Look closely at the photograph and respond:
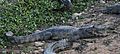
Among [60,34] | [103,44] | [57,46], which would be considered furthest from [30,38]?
[103,44]

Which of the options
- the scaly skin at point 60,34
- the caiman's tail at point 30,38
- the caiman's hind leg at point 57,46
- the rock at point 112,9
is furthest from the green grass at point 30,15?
the caiman's hind leg at point 57,46

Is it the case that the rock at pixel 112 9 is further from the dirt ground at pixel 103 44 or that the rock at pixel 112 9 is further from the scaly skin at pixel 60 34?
the scaly skin at pixel 60 34

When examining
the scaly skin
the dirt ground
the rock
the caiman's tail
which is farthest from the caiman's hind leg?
the rock

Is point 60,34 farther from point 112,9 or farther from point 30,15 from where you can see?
point 112,9

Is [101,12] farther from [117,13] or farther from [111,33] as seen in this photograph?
[111,33]

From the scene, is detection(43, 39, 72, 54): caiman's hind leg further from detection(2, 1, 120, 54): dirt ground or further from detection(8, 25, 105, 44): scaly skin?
detection(8, 25, 105, 44): scaly skin

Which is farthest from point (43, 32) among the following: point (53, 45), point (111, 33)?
point (111, 33)
